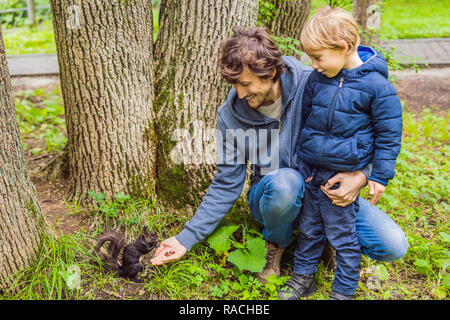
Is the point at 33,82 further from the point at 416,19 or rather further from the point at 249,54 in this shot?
the point at 416,19

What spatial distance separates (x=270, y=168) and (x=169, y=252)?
801mm

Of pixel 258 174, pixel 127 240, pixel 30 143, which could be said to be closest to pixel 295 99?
pixel 258 174

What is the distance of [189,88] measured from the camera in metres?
2.67

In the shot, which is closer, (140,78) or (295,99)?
(295,99)

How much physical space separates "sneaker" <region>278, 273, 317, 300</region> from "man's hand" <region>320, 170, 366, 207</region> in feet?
1.81

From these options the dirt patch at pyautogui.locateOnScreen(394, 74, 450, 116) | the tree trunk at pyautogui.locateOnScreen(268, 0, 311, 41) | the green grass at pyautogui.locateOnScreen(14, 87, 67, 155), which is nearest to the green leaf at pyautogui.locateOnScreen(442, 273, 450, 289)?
the tree trunk at pyautogui.locateOnScreen(268, 0, 311, 41)

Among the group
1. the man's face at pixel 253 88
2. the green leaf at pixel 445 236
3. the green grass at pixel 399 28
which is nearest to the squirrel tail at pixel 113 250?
the man's face at pixel 253 88

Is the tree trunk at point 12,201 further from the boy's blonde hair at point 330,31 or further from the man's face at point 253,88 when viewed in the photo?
the boy's blonde hair at point 330,31

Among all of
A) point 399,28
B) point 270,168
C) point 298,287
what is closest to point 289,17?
point 270,168

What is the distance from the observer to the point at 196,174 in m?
2.76

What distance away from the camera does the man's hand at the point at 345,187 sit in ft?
7.04

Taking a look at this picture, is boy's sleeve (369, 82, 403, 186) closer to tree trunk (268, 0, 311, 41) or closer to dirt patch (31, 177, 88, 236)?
dirt patch (31, 177, 88, 236)

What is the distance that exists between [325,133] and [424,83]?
4.67 metres
